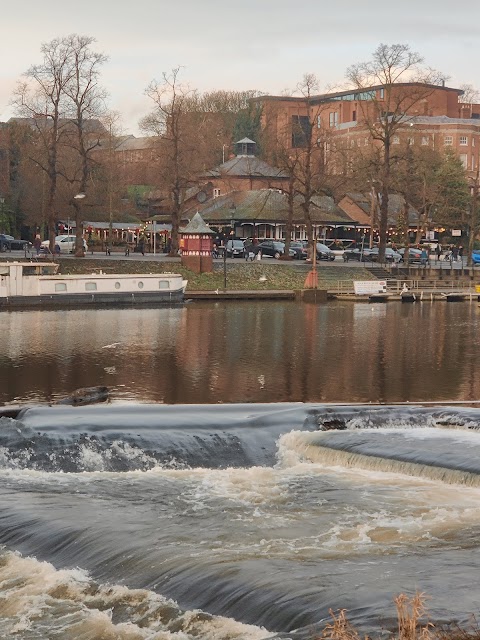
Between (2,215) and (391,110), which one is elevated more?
(391,110)

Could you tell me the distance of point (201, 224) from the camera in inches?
3103

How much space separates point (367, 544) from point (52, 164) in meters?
66.0

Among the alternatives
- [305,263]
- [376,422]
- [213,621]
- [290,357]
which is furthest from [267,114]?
[213,621]

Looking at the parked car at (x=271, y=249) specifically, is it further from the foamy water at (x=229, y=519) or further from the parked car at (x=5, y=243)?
the foamy water at (x=229, y=519)

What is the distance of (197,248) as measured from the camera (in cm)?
7831

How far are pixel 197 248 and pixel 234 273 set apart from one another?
337 centimetres

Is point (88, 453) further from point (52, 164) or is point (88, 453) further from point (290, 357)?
point (52, 164)

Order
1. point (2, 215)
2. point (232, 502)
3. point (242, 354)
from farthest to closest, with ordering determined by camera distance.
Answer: point (2, 215), point (242, 354), point (232, 502)

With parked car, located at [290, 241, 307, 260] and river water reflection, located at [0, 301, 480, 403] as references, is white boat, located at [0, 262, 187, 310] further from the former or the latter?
parked car, located at [290, 241, 307, 260]

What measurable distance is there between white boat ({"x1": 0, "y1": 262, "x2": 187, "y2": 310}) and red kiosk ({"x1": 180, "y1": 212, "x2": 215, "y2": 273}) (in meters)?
9.46

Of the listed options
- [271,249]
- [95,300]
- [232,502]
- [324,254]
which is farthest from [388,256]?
[232,502]

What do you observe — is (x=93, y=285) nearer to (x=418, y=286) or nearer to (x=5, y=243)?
(x=418, y=286)

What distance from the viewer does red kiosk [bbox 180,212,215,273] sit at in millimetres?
78000

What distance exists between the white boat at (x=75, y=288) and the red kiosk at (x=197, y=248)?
9462mm
